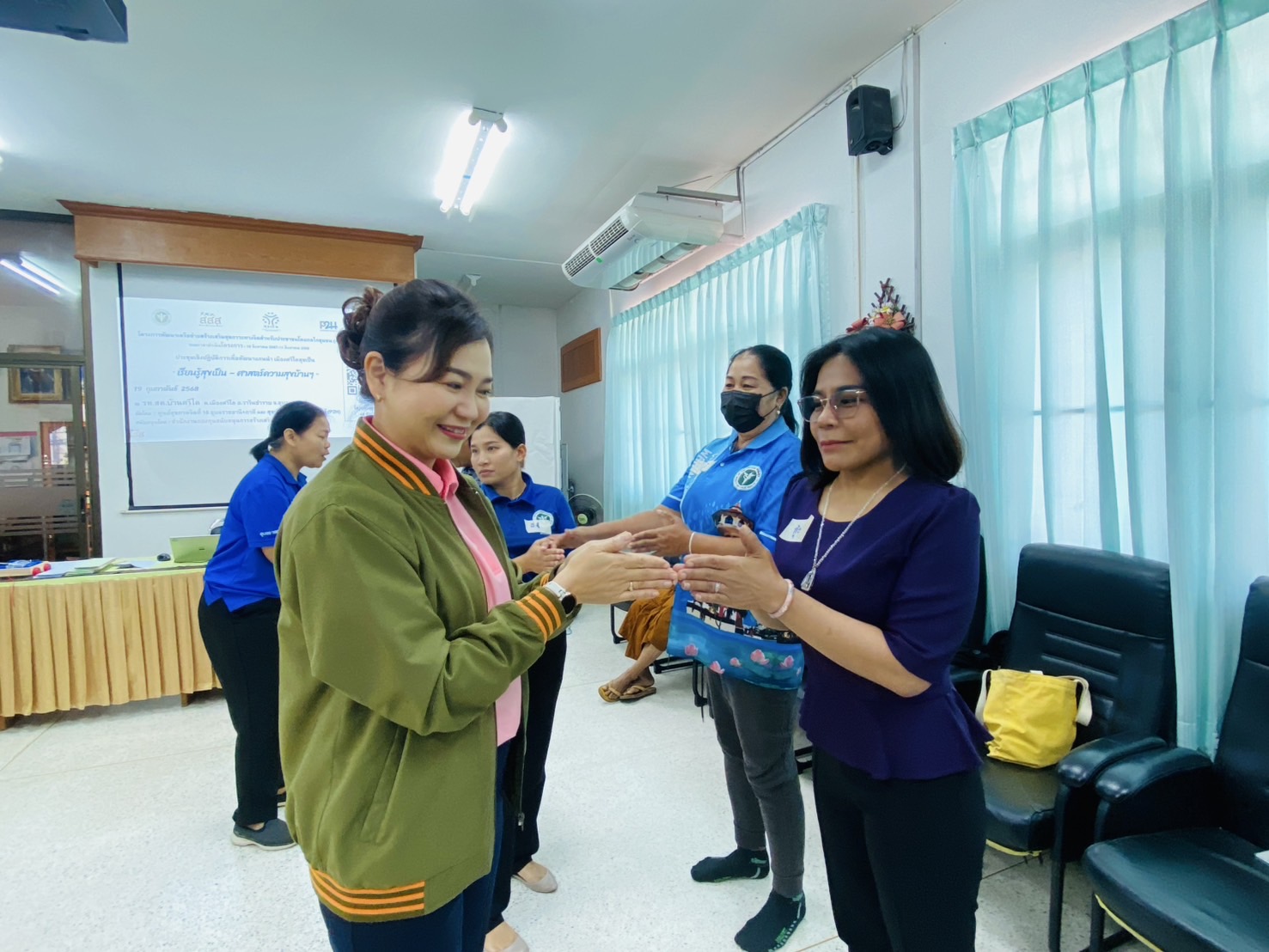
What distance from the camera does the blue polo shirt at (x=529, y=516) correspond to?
2.08 meters

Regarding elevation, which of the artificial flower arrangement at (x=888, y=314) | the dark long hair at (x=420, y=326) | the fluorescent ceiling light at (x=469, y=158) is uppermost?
the fluorescent ceiling light at (x=469, y=158)

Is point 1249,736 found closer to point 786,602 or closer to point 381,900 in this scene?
point 786,602

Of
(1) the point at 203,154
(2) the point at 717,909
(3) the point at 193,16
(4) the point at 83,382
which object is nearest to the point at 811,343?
(2) the point at 717,909

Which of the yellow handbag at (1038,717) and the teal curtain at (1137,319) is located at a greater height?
the teal curtain at (1137,319)

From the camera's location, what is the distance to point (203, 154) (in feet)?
11.6

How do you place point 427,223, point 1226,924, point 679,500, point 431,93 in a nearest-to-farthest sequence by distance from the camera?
point 1226,924
point 679,500
point 431,93
point 427,223

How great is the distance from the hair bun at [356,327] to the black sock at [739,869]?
73.7 inches

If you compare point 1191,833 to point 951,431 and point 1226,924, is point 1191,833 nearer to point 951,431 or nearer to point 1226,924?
point 1226,924

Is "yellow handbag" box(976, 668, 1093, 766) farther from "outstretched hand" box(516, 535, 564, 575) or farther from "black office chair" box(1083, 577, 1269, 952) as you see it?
"outstretched hand" box(516, 535, 564, 575)

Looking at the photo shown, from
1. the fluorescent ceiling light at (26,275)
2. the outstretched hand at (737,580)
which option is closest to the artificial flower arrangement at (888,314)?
the outstretched hand at (737,580)

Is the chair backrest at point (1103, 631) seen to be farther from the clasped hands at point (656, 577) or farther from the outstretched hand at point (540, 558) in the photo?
the outstretched hand at point (540, 558)

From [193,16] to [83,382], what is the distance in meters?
3.16

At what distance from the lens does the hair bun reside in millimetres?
1035

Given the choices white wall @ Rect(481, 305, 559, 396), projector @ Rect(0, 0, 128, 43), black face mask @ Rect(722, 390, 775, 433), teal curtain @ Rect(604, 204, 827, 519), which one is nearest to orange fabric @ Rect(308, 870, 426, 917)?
black face mask @ Rect(722, 390, 775, 433)
